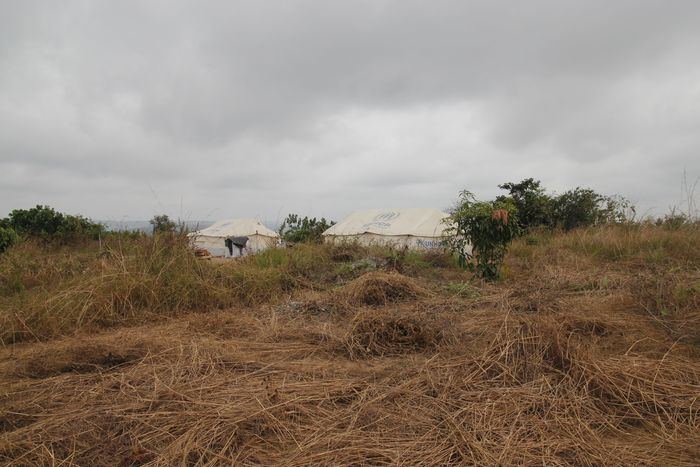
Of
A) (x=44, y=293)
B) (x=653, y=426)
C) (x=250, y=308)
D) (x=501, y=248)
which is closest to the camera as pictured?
(x=653, y=426)

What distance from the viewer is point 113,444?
1.69 meters

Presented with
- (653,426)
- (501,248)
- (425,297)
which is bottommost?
(653,426)

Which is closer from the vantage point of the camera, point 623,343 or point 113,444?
point 113,444

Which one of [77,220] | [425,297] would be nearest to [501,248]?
[425,297]

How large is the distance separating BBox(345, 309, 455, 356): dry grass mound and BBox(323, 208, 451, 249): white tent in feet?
37.6

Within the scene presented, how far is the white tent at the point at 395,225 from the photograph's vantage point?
50.4 ft

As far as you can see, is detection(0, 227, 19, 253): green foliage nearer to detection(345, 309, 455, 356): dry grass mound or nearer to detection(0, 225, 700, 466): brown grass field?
detection(0, 225, 700, 466): brown grass field

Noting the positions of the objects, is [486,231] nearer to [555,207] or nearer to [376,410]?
[376,410]

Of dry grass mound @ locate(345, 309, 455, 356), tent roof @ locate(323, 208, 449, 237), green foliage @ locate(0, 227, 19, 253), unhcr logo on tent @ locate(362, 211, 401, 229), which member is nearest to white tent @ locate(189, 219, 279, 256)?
tent roof @ locate(323, 208, 449, 237)

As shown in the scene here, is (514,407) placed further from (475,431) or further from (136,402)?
(136,402)

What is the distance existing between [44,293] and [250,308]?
2042 mm

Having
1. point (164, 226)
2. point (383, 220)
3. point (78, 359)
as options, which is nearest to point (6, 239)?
point (164, 226)

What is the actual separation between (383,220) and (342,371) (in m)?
14.8

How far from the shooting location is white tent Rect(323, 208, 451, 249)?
1535cm
